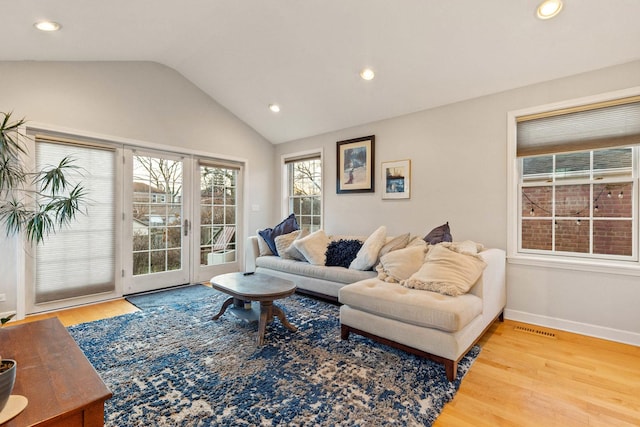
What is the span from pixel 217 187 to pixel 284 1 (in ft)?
9.63

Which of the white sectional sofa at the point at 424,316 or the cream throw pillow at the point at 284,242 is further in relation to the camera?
the cream throw pillow at the point at 284,242

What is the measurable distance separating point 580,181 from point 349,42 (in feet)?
8.63

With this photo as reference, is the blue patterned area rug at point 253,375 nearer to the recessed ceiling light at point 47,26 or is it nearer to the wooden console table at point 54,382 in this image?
the wooden console table at point 54,382

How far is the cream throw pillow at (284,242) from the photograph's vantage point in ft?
13.7

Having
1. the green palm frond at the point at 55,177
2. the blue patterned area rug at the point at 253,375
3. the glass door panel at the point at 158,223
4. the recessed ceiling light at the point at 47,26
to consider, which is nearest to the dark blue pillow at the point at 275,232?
the glass door panel at the point at 158,223

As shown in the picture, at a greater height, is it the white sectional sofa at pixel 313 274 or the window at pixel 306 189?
the window at pixel 306 189

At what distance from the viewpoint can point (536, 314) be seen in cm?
301

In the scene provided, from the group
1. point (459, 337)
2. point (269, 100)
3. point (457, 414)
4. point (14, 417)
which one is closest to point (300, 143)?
point (269, 100)

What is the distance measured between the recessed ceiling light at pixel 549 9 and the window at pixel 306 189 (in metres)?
3.22

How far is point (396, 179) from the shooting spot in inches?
158

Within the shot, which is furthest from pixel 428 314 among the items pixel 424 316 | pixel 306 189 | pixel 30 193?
pixel 30 193

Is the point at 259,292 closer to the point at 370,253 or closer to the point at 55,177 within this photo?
the point at 370,253

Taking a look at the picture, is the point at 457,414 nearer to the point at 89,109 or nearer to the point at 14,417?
the point at 14,417

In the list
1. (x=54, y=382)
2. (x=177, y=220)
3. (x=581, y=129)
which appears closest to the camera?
(x=54, y=382)
